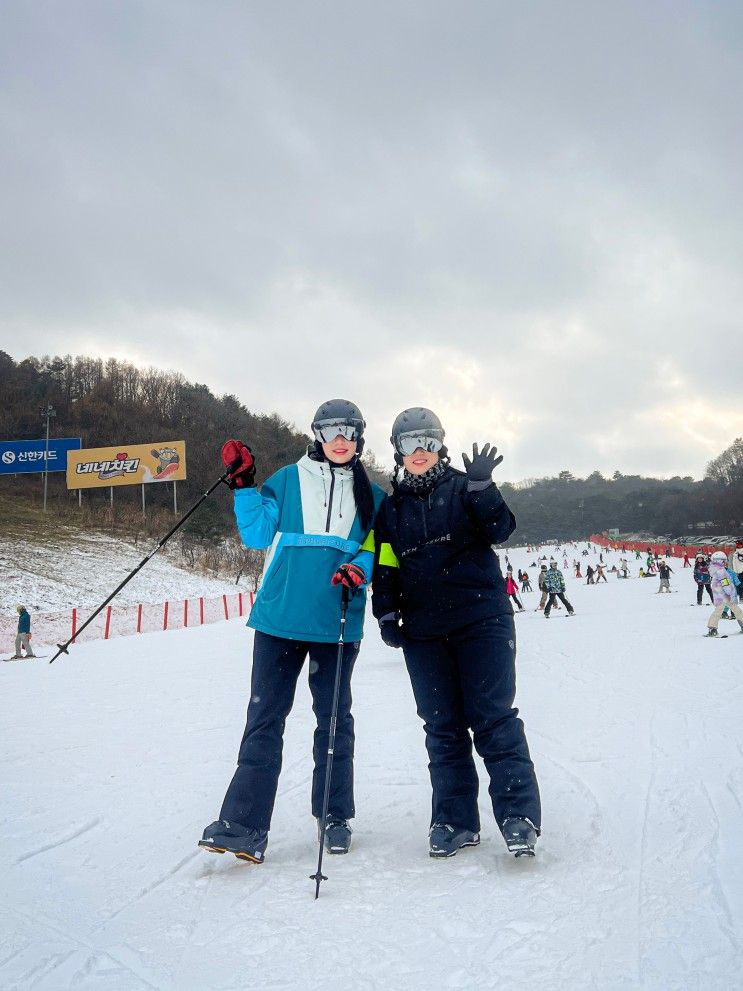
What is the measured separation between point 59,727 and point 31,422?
189 feet

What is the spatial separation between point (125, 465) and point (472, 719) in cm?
4164

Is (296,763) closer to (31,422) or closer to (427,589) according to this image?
(427,589)

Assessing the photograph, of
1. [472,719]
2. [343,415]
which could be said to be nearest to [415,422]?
[343,415]

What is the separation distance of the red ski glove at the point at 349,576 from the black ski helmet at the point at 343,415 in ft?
1.99

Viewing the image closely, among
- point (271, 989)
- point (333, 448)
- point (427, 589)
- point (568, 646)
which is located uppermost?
point (333, 448)

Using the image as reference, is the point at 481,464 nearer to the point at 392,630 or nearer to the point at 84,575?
the point at 392,630

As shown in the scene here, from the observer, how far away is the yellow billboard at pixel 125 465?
1618 inches

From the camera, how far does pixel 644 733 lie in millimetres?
4395

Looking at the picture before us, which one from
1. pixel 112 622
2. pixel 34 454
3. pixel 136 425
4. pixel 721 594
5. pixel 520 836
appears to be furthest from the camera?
pixel 136 425

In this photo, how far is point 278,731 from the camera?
2.76 metres

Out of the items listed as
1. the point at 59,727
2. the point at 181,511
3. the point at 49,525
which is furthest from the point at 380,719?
the point at 181,511

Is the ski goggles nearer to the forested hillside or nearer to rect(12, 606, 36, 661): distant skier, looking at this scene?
rect(12, 606, 36, 661): distant skier

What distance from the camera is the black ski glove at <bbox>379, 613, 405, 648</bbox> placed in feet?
9.11

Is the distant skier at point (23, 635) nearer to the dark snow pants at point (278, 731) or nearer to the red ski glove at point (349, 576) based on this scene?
the dark snow pants at point (278, 731)
